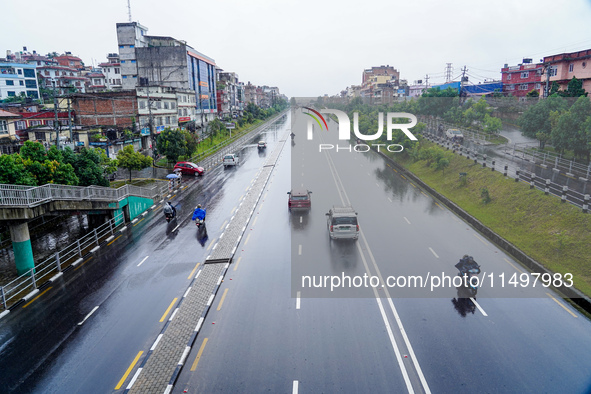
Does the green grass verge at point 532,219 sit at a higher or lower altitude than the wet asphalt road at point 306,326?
higher

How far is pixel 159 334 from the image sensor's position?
12719mm

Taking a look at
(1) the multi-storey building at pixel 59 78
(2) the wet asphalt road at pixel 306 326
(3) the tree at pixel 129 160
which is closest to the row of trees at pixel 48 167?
(3) the tree at pixel 129 160

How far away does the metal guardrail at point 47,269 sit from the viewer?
15289 millimetres

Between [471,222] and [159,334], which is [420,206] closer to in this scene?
[471,222]

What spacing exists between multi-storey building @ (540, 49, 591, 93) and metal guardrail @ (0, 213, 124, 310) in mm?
52473

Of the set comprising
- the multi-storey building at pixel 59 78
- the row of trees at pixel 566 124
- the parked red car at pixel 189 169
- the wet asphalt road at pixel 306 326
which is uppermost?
the multi-storey building at pixel 59 78

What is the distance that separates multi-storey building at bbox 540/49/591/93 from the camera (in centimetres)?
4534

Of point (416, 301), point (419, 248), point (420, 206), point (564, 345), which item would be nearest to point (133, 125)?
point (420, 206)

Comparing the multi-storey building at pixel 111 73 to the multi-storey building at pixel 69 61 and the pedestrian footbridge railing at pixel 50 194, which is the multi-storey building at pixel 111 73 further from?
the pedestrian footbridge railing at pixel 50 194

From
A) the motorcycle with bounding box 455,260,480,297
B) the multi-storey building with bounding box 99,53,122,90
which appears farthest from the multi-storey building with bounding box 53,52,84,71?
the motorcycle with bounding box 455,260,480,297

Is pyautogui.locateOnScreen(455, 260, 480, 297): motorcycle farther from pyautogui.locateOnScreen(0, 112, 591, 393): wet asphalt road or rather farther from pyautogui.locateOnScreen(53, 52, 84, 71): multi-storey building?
pyautogui.locateOnScreen(53, 52, 84, 71): multi-storey building

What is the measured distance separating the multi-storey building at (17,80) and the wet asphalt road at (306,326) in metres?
74.2

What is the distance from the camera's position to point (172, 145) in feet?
138

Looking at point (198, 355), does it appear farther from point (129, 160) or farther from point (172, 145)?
point (172, 145)
